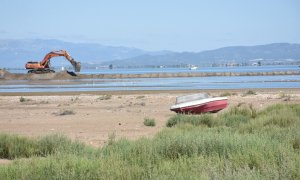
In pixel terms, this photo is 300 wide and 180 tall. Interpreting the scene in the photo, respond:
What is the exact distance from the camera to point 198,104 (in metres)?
20.5

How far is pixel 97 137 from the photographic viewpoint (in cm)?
1479

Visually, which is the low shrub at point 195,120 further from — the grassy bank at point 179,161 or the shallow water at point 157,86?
the shallow water at point 157,86

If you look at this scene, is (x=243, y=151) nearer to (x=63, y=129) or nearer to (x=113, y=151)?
(x=113, y=151)

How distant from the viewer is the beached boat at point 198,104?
20.4 metres

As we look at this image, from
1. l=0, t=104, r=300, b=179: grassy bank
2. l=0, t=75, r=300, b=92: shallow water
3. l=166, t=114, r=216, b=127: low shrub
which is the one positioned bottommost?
l=0, t=75, r=300, b=92: shallow water

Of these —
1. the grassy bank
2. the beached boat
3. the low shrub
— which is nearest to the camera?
the grassy bank

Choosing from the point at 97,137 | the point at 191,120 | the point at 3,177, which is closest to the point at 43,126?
the point at 97,137

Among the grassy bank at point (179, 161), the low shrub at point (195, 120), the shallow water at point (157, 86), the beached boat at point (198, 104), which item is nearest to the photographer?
the grassy bank at point (179, 161)

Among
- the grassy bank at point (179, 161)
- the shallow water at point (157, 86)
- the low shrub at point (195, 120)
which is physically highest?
the grassy bank at point (179, 161)

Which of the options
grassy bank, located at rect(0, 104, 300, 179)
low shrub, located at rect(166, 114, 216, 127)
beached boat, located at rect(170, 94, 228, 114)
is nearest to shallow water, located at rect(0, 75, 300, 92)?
beached boat, located at rect(170, 94, 228, 114)

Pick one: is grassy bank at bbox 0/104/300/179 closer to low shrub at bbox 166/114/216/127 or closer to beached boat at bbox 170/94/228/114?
low shrub at bbox 166/114/216/127

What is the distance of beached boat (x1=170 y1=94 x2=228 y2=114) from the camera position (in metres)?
20.4

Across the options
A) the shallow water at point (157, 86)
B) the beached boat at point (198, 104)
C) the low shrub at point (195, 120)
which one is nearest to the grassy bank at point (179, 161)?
the low shrub at point (195, 120)

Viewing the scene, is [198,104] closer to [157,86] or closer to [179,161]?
[179,161]
